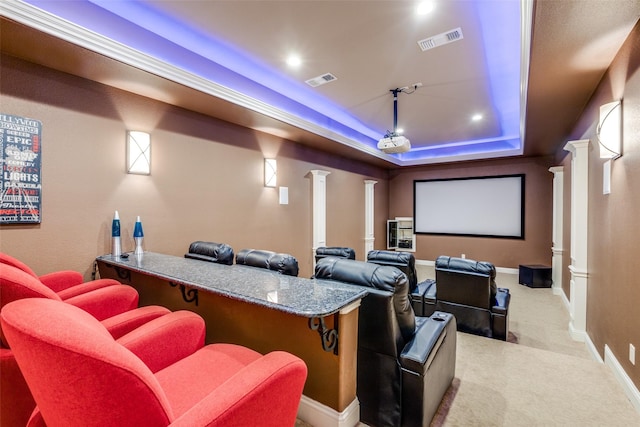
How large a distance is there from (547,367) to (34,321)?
3453 mm

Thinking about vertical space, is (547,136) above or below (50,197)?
above

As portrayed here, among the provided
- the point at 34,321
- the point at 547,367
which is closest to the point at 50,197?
the point at 34,321

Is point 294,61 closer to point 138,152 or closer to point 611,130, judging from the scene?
point 138,152

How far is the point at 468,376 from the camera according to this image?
2.44 metres

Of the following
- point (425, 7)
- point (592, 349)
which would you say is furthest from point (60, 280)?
point (592, 349)

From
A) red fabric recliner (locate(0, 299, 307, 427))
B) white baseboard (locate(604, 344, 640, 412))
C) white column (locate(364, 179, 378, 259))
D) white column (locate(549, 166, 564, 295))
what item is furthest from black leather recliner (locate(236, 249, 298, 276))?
white column (locate(549, 166, 564, 295))

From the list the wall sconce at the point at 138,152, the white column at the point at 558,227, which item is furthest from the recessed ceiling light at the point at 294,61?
the white column at the point at 558,227

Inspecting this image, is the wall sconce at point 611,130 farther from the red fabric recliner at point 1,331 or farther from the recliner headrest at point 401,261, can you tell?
the red fabric recliner at point 1,331

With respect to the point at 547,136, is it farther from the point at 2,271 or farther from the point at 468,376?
the point at 2,271

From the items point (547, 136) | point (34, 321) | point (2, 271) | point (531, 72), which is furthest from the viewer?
point (547, 136)

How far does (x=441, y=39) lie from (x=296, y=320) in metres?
2.77

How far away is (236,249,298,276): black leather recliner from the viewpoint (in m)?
2.08

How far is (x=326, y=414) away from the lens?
1.67m

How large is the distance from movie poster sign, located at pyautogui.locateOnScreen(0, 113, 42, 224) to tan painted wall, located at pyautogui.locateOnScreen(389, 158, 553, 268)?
7349 millimetres
